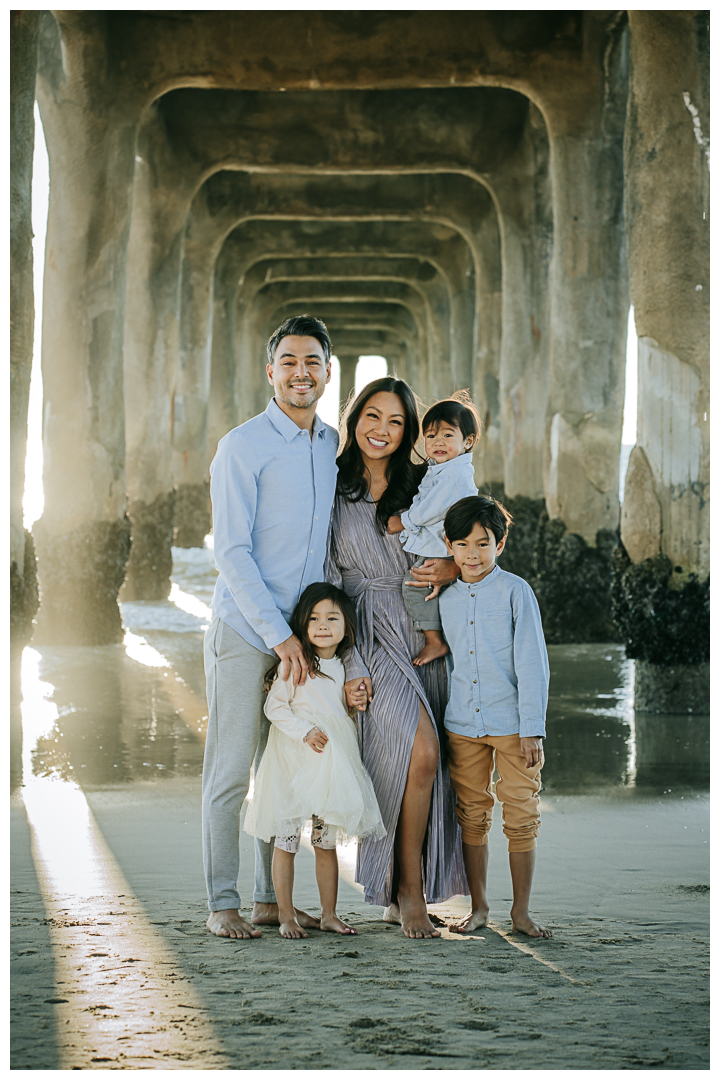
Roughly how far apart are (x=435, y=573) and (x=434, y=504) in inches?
9.4

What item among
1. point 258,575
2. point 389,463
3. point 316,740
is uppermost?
point 389,463

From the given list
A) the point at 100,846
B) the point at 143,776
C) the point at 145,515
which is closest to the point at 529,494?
the point at 145,515

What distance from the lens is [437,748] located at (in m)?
3.60

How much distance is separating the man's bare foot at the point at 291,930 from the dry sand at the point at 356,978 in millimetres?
39

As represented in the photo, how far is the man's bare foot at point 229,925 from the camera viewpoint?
342cm

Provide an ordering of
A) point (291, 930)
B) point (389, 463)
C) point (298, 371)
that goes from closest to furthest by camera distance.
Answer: point (291, 930) → point (298, 371) → point (389, 463)

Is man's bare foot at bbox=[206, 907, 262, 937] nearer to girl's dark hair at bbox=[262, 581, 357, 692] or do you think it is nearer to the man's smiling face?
girl's dark hair at bbox=[262, 581, 357, 692]

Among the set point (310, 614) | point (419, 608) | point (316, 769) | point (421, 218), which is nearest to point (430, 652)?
point (419, 608)

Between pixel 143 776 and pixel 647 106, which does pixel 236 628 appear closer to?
pixel 143 776

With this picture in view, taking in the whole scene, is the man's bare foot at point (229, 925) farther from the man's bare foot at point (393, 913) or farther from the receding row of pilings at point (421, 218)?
the receding row of pilings at point (421, 218)

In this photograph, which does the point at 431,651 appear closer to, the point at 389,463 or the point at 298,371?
the point at 389,463

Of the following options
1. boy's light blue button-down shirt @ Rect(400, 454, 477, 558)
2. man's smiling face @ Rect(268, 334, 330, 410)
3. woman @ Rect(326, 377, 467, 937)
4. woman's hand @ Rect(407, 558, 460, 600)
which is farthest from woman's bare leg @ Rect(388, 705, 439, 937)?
man's smiling face @ Rect(268, 334, 330, 410)

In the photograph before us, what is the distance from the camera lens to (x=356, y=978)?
2963mm

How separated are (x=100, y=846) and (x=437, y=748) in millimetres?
1757
